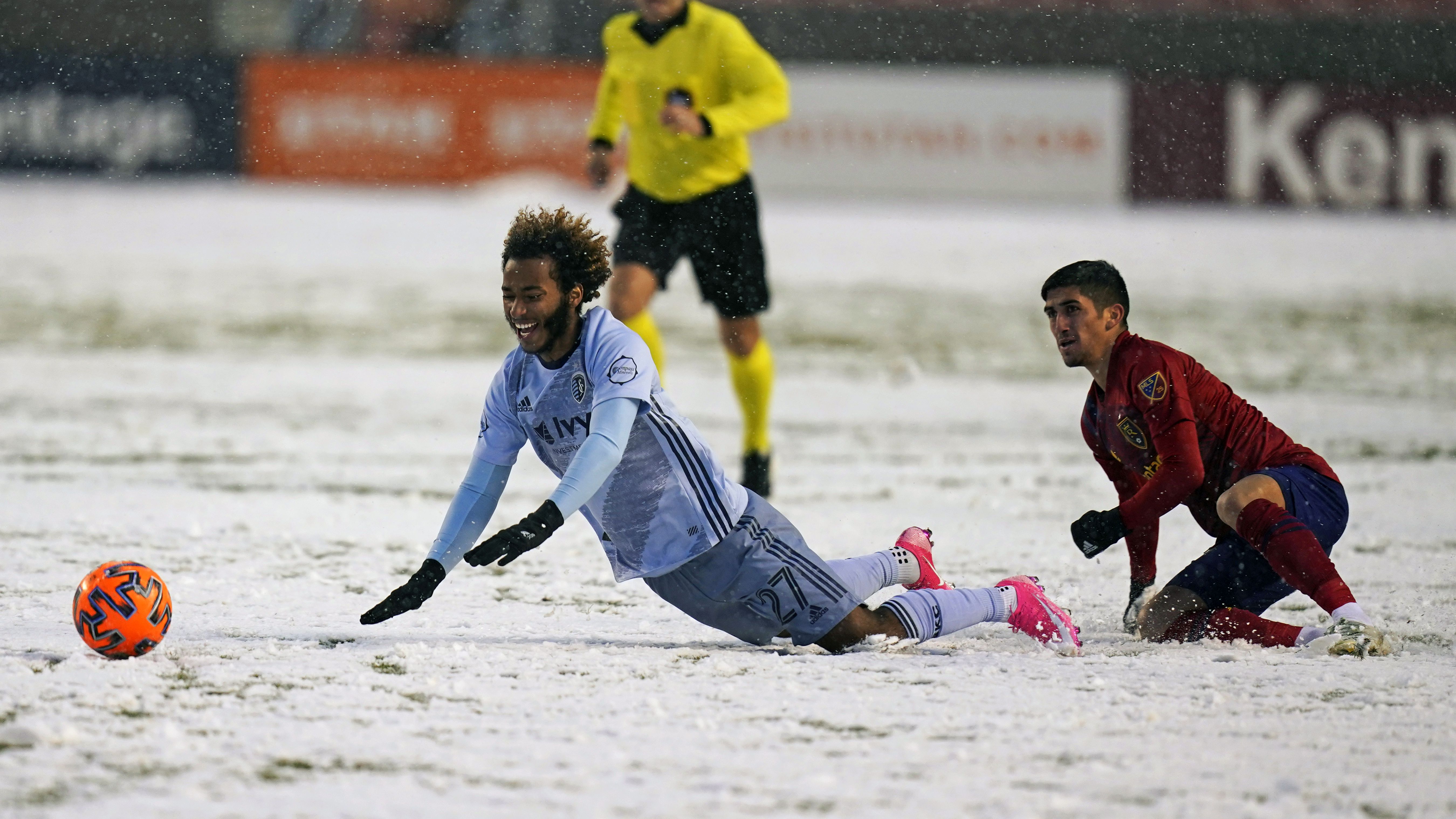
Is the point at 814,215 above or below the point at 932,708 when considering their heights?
above

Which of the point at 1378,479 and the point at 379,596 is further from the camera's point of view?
the point at 1378,479

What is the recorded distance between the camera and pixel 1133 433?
164 inches

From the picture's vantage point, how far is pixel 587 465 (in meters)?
3.74

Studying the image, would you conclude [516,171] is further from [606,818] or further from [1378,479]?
[606,818]

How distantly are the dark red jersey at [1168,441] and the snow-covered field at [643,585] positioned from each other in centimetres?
37

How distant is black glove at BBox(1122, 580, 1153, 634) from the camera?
4.33 m

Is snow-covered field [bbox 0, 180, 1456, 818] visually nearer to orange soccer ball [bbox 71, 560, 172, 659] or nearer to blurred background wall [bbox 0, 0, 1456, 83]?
orange soccer ball [bbox 71, 560, 172, 659]

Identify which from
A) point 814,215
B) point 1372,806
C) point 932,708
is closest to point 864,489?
point 932,708

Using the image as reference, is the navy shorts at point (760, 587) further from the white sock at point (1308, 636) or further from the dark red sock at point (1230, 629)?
the white sock at point (1308, 636)

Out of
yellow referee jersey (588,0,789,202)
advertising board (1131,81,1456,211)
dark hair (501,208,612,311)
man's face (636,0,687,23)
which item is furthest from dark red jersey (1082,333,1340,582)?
advertising board (1131,81,1456,211)

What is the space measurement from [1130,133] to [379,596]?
55.5 ft

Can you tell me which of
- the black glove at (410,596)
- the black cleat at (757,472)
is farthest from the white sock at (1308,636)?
the black cleat at (757,472)

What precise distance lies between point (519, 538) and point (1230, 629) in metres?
1.83

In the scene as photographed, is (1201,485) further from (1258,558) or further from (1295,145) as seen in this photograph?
(1295,145)
